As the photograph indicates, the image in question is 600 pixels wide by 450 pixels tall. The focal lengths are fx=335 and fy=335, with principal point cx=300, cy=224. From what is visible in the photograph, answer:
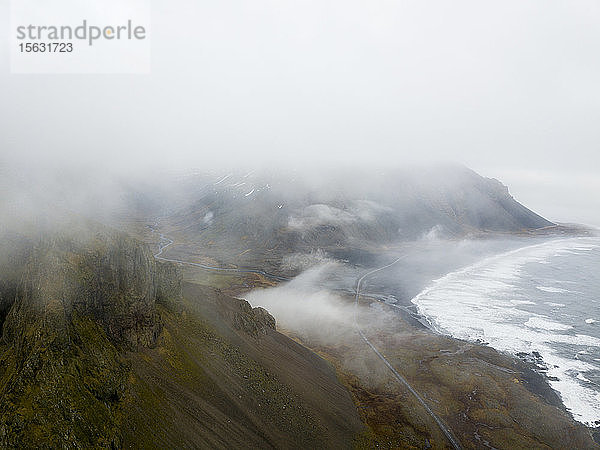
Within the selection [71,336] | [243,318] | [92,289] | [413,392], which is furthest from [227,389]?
[413,392]

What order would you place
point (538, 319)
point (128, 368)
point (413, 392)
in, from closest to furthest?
1. point (128, 368)
2. point (413, 392)
3. point (538, 319)

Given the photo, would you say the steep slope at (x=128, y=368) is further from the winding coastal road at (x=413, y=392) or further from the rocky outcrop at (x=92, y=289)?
the winding coastal road at (x=413, y=392)

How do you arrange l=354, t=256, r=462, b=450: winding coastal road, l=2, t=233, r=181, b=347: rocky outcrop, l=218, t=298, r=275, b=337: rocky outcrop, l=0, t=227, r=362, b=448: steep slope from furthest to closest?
1. l=218, t=298, r=275, b=337: rocky outcrop
2. l=354, t=256, r=462, b=450: winding coastal road
3. l=2, t=233, r=181, b=347: rocky outcrop
4. l=0, t=227, r=362, b=448: steep slope

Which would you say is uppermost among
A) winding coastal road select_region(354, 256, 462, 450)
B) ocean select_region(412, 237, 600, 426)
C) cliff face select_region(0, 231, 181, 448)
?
cliff face select_region(0, 231, 181, 448)

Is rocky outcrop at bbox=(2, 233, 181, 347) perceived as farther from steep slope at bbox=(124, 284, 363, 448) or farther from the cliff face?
steep slope at bbox=(124, 284, 363, 448)

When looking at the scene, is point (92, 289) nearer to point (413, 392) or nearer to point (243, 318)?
point (243, 318)

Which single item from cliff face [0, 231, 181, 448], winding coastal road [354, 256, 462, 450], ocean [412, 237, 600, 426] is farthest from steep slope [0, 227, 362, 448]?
ocean [412, 237, 600, 426]
